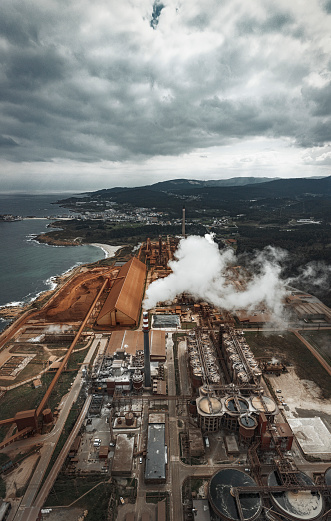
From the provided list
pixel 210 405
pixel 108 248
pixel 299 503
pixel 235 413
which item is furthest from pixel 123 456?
pixel 108 248

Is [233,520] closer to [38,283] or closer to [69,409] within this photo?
[69,409]

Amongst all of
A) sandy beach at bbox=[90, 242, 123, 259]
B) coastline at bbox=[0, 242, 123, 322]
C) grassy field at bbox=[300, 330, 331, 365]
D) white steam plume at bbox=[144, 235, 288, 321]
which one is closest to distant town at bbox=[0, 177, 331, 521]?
grassy field at bbox=[300, 330, 331, 365]

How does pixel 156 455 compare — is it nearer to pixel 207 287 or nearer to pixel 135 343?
pixel 135 343

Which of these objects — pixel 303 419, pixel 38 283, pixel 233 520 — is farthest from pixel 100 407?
pixel 38 283

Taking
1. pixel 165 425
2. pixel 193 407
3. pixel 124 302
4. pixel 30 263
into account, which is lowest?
pixel 30 263

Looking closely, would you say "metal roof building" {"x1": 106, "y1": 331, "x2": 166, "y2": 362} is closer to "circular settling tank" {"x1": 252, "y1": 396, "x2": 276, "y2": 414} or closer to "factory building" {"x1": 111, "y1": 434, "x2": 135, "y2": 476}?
"factory building" {"x1": 111, "y1": 434, "x2": 135, "y2": 476}
